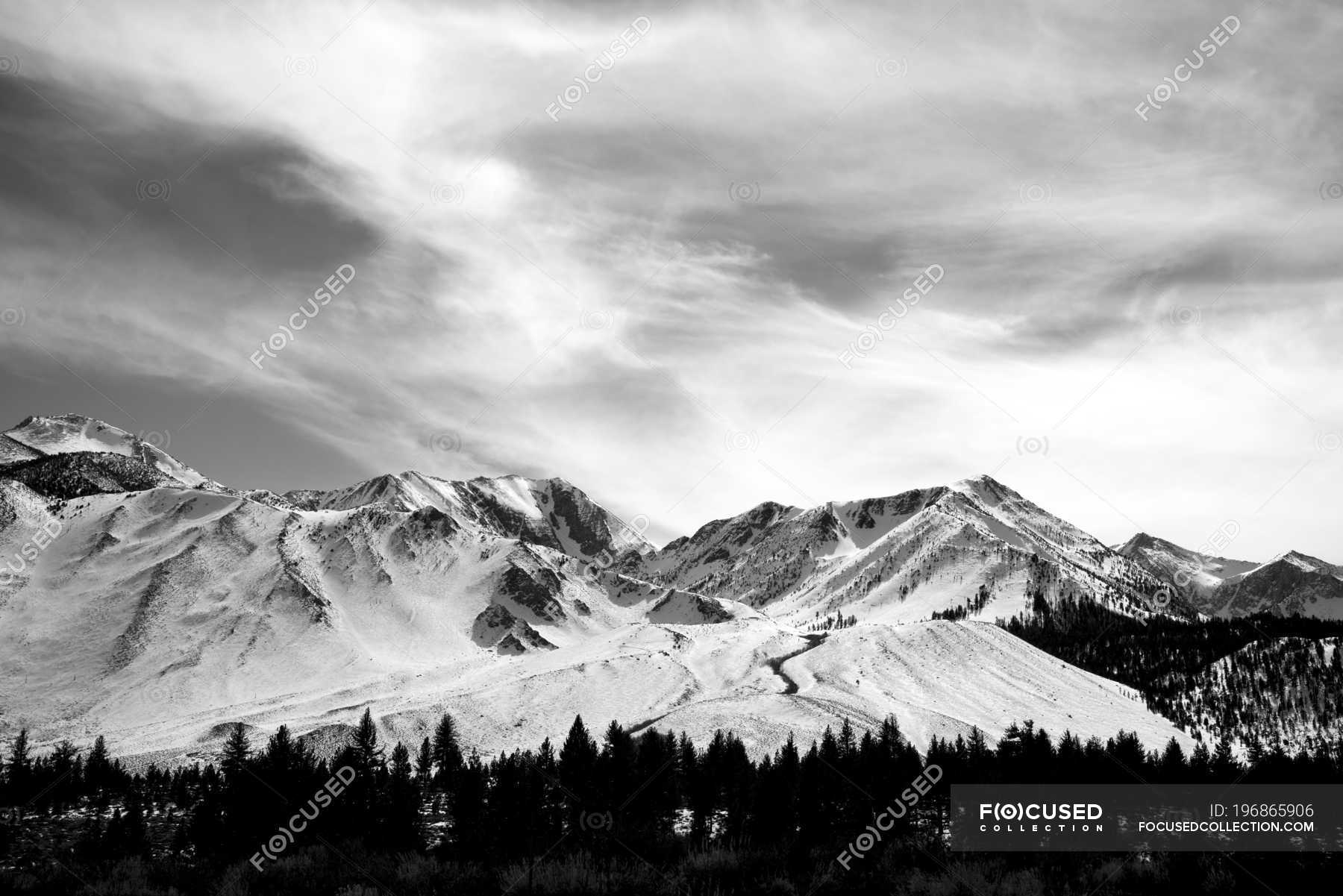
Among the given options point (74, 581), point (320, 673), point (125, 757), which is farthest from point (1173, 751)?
point (74, 581)

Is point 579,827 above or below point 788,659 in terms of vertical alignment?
below

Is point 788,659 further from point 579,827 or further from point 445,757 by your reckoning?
point 579,827

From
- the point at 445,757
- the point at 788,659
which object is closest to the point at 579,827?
the point at 445,757

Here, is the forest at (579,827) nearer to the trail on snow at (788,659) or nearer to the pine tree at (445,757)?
the pine tree at (445,757)

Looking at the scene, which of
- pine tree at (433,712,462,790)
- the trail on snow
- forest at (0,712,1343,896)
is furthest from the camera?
the trail on snow

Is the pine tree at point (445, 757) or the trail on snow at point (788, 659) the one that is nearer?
the pine tree at point (445, 757)

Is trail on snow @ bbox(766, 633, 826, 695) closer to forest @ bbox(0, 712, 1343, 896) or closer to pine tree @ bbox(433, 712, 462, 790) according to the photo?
forest @ bbox(0, 712, 1343, 896)

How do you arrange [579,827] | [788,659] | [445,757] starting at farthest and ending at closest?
[788,659] < [445,757] < [579,827]

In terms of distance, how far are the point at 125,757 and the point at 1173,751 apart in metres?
112

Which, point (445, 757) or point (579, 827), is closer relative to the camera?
point (579, 827)

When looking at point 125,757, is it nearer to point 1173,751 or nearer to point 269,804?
point 269,804

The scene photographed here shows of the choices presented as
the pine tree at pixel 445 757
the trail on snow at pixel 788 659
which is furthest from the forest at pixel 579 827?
the trail on snow at pixel 788 659

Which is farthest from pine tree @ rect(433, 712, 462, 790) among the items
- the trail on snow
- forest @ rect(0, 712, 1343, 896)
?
the trail on snow

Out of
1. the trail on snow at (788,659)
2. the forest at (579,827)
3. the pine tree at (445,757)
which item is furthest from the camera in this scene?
the trail on snow at (788,659)
